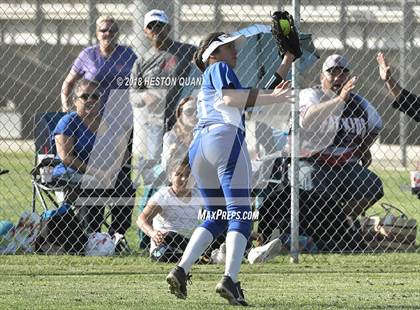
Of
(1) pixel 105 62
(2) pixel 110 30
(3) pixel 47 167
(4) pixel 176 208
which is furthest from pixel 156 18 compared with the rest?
(4) pixel 176 208

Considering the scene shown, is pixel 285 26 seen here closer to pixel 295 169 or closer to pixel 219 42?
pixel 219 42

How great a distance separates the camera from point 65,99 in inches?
459

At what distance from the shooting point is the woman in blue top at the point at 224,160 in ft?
25.8

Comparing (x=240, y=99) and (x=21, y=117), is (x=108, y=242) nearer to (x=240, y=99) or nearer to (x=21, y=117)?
(x=240, y=99)

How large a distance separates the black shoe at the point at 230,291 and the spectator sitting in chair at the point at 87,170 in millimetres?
3433

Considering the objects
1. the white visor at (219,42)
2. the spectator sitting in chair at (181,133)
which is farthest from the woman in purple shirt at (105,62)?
the white visor at (219,42)

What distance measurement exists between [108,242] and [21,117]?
7258 mm

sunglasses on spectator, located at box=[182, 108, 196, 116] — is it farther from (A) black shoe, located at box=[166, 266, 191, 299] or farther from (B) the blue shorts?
(A) black shoe, located at box=[166, 266, 191, 299]

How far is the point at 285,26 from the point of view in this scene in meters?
8.59

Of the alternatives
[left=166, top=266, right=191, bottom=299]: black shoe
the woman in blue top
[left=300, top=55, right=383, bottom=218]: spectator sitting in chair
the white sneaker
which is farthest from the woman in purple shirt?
[left=166, top=266, right=191, bottom=299]: black shoe

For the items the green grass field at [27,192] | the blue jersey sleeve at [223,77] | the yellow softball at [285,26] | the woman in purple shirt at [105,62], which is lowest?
the green grass field at [27,192]

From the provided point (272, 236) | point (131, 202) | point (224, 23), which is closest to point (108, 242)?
point (131, 202)

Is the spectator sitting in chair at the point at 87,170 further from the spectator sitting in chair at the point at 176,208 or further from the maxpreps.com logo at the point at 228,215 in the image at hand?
the maxpreps.com logo at the point at 228,215

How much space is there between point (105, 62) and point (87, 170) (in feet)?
3.76
